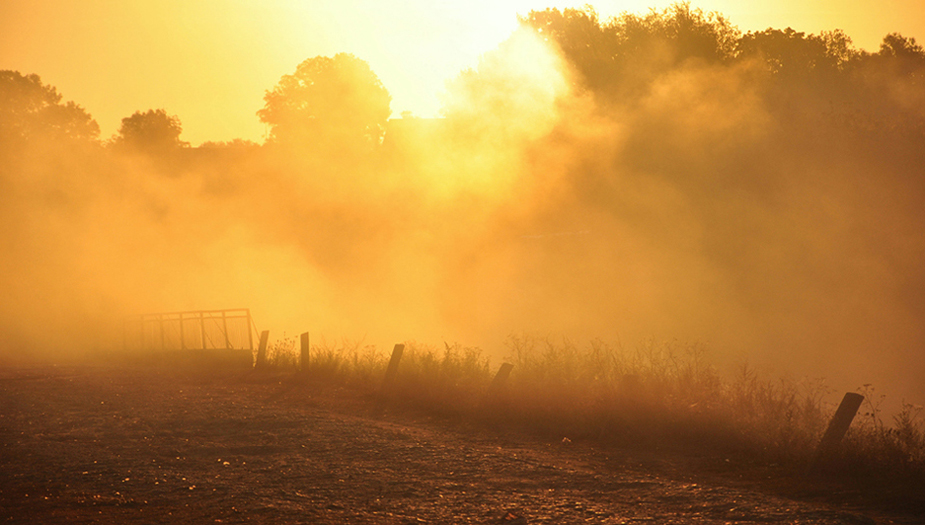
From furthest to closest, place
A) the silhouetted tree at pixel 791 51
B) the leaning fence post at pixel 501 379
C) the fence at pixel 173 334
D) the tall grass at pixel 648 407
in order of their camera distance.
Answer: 1. the silhouetted tree at pixel 791 51
2. the fence at pixel 173 334
3. the leaning fence post at pixel 501 379
4. the tall grass at pixel 648 407

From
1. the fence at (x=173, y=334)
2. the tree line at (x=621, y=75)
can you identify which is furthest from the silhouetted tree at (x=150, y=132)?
the fence at (x=173, y=334)

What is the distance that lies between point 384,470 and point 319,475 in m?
0.60

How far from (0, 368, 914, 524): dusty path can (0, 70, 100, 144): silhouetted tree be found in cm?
4491

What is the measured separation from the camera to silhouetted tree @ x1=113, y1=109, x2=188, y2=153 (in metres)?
54.4

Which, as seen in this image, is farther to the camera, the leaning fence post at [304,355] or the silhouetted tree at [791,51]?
the silhouetted tree at [791,51]

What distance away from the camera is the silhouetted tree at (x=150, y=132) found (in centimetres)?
5444

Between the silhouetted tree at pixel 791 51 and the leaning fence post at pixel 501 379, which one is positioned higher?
the silhouetted tree at pixel 791 51

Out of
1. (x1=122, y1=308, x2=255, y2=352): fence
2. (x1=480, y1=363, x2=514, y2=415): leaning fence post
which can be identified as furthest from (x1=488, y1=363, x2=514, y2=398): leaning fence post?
(x1=122, y1=308, x2=255, y2=352): fence

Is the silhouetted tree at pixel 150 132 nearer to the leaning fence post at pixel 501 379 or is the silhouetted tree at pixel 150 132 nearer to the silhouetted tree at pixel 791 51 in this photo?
the silhouetted tree at pixel 791 51

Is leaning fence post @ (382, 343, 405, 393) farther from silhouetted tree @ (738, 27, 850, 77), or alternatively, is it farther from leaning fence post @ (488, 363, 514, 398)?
silhouetted tree @ (738, 27, 850, 77)

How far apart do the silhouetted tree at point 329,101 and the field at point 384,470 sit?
144 feet

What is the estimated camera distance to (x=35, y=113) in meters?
51.2

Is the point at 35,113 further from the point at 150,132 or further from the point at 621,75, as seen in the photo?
the point at 621,75

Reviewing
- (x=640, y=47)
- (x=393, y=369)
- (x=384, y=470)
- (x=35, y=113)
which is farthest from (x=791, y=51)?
(x=35, y=113)
